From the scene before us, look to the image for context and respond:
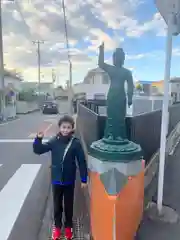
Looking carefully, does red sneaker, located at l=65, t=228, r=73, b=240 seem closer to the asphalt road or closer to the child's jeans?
the child's jeans

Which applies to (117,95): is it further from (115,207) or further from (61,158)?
(115,207)

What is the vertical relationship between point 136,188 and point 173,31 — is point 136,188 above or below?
below

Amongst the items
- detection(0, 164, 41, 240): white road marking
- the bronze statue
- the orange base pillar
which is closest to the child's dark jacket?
the orange base pillar

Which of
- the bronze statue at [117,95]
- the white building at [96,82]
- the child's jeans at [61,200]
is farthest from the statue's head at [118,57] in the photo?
the white building at [96,82]

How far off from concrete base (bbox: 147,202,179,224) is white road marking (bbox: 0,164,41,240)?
6.39ft

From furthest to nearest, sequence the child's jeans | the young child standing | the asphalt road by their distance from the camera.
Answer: the asphalt road < the child's jeans < the young child standing

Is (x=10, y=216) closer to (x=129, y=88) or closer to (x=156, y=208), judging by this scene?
(x=156, y=208)

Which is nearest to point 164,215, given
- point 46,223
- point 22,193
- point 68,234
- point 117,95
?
point 68,234

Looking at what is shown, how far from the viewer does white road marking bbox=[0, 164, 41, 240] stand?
12.4 feet

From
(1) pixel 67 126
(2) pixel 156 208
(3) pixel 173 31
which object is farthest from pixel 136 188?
(3) pixel 173 31

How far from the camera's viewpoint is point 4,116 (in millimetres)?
22328

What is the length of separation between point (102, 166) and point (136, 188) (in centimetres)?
44

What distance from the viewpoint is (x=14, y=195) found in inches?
190

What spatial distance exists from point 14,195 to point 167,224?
2777 mm
